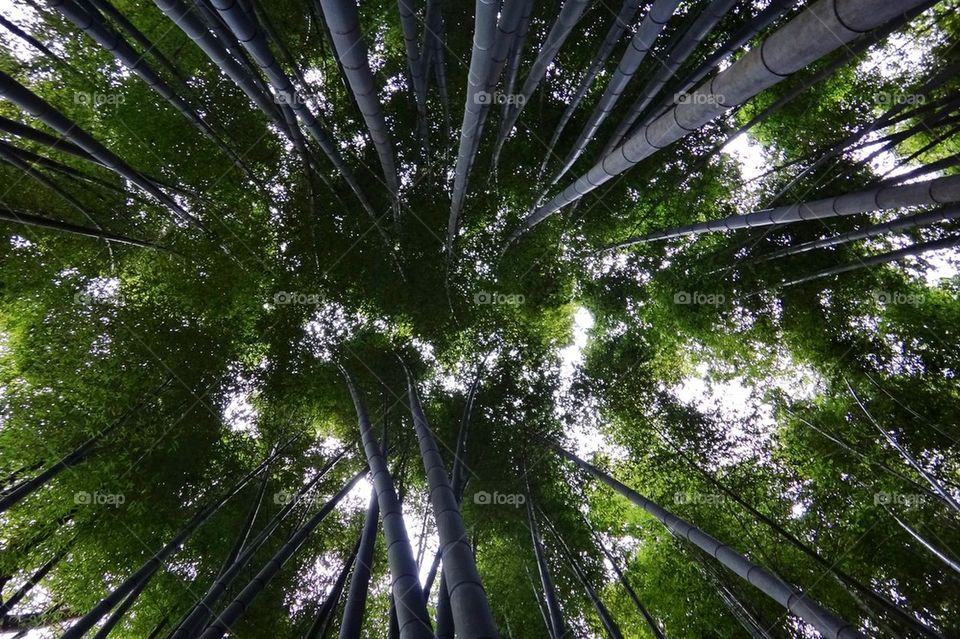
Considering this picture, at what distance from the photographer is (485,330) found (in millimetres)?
8000

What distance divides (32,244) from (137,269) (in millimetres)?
989

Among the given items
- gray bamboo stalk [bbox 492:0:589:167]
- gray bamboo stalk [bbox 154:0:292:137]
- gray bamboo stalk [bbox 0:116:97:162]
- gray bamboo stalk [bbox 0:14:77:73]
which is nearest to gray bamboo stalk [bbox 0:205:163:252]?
gray bamboo stalk [bbox 0:116:97:162]

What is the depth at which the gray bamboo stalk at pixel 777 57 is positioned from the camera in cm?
150

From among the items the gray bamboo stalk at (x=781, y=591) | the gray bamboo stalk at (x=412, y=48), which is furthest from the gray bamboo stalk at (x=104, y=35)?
the gray bamboo stalk at (x=781, y=591)

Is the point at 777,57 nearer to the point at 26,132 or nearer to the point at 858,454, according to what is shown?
the point at 26,132

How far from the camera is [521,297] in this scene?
26.3ft

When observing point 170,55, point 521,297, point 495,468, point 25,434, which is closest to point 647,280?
point 521,297

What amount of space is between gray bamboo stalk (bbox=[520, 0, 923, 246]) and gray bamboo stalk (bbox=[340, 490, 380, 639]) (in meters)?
2.94

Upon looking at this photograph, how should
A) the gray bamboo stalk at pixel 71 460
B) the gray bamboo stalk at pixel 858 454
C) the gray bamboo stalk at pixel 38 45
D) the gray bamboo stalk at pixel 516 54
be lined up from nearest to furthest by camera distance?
1. the gray bamboo stalk at pixel 516 54
2. the gray bamboo stalk at pixel 71 460
3. the gray bamboo stalk at pixel 38 45
4. the gray bamboo stalk at pixel 858 454

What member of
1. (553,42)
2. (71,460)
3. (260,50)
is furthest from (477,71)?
(71,460)

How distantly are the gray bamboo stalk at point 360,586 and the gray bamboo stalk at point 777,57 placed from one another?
2941mm

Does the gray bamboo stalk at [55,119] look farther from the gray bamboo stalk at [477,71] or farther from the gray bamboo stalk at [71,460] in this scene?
the gray bamboo stalk at [71,460]

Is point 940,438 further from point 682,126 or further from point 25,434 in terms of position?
point 25,434

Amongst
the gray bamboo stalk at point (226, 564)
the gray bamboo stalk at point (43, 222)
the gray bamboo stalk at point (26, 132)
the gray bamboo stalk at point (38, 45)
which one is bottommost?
the gray bamboo stalk at point (226, 564)
